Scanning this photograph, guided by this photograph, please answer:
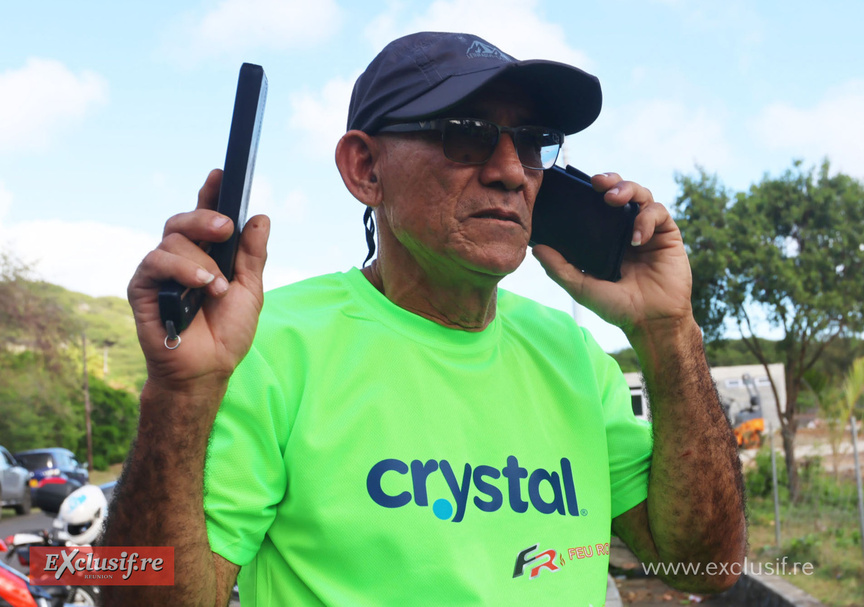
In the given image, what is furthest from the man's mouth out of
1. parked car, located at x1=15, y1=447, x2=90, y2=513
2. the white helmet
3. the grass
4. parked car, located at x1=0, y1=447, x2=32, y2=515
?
parked car, located at x1=15, y1=447, x2=90, y2=513

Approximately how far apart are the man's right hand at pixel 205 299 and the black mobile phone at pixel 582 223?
3.40ft

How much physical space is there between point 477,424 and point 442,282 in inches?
15.6

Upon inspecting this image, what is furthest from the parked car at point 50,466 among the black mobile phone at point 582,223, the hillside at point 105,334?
the black mobile phone at point 582,223

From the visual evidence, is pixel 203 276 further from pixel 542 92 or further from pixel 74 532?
pixel 74 532

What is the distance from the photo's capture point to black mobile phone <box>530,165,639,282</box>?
2.23 metres

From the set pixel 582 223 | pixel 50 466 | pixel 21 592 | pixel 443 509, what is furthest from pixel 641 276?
pixel 50 466

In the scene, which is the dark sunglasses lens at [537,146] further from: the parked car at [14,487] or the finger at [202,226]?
the parked car at [14,487]

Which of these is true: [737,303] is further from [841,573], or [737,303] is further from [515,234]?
[515,234]

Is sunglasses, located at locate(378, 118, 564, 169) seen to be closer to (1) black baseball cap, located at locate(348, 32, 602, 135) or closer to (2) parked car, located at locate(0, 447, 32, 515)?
(1) black baseball cap, located at locate(348, 32, 602, 135)

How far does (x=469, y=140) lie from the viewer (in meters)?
2.00

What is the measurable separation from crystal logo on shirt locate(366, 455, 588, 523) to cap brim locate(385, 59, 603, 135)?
831 mm

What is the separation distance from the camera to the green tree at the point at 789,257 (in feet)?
53.4

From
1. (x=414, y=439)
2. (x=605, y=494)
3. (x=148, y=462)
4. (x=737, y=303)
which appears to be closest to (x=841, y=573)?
(x=605, y=494)

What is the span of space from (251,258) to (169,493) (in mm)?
455
